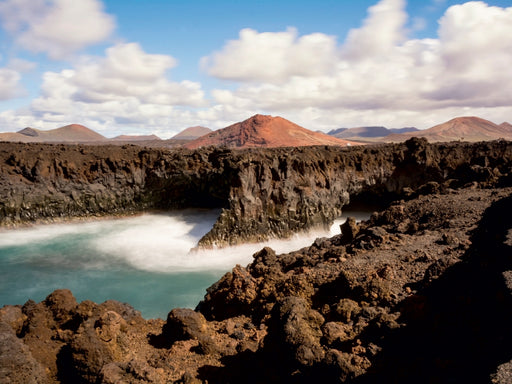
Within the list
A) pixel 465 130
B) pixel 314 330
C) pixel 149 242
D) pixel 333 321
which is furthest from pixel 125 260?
pixel 465 130

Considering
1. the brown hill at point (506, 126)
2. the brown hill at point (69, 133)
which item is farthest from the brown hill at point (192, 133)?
the brown hill at point (506, 126)

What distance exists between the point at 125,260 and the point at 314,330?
1062cm

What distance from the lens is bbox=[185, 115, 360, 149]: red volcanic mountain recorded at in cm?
5444

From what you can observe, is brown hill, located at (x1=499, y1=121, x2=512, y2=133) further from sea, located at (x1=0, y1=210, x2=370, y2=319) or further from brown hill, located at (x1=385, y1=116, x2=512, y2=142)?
sea, located at (x1=0, y1=210, x2=370, y2=319)

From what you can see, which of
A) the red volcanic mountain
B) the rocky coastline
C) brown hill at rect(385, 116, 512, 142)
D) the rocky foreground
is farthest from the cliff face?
brown hill at rect(385, 116, 512, 142)

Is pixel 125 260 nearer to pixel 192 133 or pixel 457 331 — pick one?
pixel 457 331

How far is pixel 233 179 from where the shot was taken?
14555mm

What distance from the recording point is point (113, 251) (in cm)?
1420

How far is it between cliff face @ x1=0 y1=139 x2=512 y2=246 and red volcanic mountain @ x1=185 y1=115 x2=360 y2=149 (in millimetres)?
35171

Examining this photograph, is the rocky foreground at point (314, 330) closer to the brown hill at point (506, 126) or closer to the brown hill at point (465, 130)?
the brown hill at point (465, 130)

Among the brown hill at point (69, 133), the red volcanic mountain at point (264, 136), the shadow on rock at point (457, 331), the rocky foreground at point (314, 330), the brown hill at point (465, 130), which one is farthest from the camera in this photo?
the brown hill at point (69, 133)

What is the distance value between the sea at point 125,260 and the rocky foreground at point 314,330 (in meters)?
4.51

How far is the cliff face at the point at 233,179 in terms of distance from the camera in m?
14.7

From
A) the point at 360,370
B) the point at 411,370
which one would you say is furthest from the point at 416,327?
the point at 360,370
